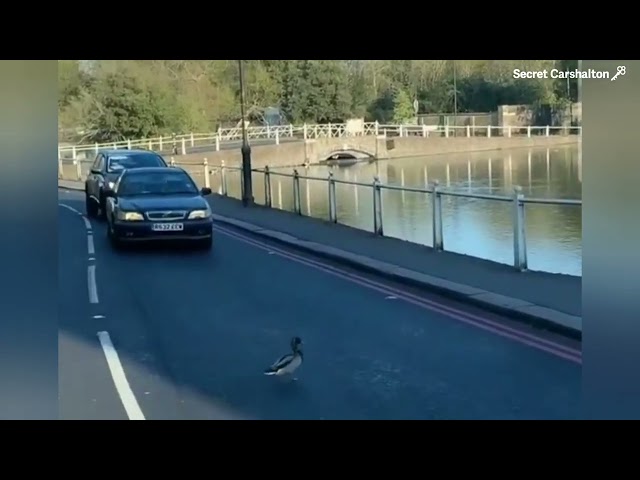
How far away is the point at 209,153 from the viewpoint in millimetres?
22547

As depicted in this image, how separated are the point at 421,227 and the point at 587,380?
34.6 ft

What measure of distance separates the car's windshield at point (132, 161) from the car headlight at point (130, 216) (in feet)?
8.62

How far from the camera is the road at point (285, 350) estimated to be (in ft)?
18.6

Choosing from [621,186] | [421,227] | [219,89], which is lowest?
[421,227]

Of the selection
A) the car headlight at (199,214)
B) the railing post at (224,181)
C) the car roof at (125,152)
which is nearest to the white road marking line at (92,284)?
the car headlight at (199,214)

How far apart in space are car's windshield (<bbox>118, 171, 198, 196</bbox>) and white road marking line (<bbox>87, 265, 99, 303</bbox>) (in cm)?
251

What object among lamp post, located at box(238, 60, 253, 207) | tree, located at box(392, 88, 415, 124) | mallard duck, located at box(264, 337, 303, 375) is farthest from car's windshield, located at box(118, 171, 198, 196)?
mallard duck, located at box(264, 337, 303, 375)

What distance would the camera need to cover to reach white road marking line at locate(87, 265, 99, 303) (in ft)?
30.3

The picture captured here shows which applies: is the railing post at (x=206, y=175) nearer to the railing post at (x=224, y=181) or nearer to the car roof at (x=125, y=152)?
the railing post at (x=224, y=181)

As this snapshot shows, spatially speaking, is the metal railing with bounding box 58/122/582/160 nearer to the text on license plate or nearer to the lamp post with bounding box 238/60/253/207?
the lamp post with bounding box 238/60/253/207

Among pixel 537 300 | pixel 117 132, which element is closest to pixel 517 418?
pixel 537 300

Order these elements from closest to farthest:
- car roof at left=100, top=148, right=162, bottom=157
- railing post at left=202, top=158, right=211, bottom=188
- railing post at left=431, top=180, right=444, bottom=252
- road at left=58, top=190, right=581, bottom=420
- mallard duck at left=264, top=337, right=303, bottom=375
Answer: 1. road at left=58, top=190, right=581, bottom=420
2. mallard duck at left=264, top=337, right=303, bottom=375
3. railing post at left=431, top=180, right=444, bottom=252
4. car roof at left=100, top=148, right=162, bottom=157
5. railing post at left=202, top=158, right=211, bottom=188

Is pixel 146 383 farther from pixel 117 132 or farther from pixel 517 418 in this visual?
pixel 117 132

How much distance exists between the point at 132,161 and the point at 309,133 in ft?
15.4
